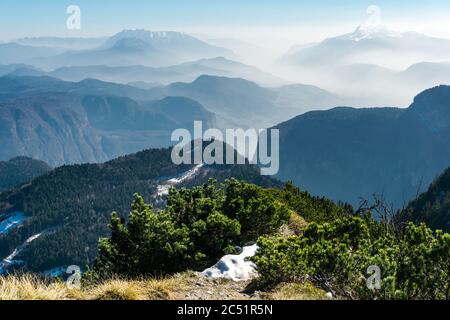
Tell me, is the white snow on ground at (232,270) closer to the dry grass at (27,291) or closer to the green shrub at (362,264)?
the green shrub at (362,264)

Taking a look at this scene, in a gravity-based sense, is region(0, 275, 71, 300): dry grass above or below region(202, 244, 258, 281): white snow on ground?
above

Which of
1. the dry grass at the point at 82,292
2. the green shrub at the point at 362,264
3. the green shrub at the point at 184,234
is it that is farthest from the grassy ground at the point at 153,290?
the green shrub at the point at 184,234

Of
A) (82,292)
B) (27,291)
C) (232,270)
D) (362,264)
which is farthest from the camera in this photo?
(232,270)

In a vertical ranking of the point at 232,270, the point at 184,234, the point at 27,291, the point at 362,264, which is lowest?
the point at 232,270

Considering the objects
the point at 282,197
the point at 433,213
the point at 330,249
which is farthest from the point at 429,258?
the point at 433,213

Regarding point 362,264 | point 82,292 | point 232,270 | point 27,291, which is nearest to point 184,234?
point 232,270

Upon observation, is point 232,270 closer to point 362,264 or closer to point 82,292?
point 362,264

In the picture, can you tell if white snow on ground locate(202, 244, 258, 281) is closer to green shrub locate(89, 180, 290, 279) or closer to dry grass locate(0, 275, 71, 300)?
green shrub locate(89, 180, 290, 279)

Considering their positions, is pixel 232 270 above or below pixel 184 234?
below

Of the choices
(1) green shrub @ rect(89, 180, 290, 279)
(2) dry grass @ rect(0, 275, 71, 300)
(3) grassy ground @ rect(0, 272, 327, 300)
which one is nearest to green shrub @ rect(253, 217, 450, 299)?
(3) grassy ground @ rect(0, 272, 327, 300)

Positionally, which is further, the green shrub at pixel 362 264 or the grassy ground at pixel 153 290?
the green shrub at pixel 362 264

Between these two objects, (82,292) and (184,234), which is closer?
(82,292)

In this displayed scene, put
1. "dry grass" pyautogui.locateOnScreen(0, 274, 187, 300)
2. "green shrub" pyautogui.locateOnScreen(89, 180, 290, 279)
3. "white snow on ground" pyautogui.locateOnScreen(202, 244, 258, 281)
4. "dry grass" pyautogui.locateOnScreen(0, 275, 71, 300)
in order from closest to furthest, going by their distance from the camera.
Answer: "dry grass" pyautogui.locateOnScreen(0, 275, 71, 300) < "dry grass" pyautogui.locateOnScreen(0, 274, 187, 300) < "white snow on ground" pyautogui.locateOnScreen(202, 244, 258, 281) < "green shrub" pyautogui.locateOnScreen(89, 180, 290, 279)

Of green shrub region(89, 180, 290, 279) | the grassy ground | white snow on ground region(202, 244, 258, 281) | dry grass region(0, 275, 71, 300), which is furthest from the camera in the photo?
green shrub region(89, 180, 290, 279)
